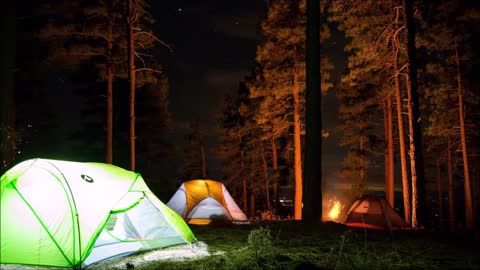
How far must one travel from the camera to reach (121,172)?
8156 millimetres

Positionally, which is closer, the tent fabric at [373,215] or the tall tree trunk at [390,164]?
the tent fabric at [373,215]

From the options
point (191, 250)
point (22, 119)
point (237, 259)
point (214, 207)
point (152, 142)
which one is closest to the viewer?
point (237, 259)

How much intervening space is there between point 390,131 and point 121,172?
1941cm

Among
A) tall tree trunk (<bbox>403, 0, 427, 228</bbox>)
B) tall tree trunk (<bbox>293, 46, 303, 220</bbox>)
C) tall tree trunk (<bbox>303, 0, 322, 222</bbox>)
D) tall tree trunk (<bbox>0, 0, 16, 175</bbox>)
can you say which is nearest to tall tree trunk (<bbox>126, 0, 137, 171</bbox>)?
tall tree trunk (<bbox>0, 0, 16, 175</bbox>)

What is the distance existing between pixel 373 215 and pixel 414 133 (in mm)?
2636

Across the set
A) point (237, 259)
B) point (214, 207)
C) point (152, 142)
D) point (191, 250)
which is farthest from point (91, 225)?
point (152, 142)

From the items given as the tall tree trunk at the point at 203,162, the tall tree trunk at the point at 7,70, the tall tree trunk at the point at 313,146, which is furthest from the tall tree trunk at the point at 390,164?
the tall tree trunk at the point at 203,162

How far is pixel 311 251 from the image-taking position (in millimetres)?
7781

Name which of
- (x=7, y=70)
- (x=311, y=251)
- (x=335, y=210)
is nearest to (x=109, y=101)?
(x=7, y=70)

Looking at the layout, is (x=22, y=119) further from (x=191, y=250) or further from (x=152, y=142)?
(x=191, y=250)

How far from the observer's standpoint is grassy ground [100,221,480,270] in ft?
19.2

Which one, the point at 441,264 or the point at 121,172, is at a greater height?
the point at 121,172

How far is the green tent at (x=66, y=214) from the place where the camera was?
6.46m

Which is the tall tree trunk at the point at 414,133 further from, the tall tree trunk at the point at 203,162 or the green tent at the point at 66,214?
the tall tree trunk at the point at 203,162
